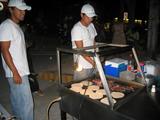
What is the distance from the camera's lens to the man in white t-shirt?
13.4 feet

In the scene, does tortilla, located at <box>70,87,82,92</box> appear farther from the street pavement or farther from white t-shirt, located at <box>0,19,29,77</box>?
the street pavement

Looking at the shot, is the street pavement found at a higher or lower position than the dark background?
lower

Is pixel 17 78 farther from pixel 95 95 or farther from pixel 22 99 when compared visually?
pixel 95 95

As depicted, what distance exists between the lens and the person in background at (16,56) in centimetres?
336

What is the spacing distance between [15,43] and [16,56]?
0.66 ft

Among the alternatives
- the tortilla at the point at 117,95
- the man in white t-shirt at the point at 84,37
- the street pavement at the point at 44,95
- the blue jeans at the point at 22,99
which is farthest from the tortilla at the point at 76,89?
the street pavement at the point at 44,95

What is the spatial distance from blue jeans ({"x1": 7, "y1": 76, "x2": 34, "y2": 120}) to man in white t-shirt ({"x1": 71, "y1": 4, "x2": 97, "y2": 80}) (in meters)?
0.93

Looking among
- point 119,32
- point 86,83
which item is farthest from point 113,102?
point 119,32

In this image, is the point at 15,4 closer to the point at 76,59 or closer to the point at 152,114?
the point at 76,59

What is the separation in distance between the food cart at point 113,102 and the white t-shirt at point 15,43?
0.68 meters

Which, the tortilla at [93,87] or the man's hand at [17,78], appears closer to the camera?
the tortilla at [93,87]

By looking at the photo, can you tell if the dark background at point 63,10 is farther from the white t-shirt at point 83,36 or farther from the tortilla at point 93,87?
the tortilla at point 93,87

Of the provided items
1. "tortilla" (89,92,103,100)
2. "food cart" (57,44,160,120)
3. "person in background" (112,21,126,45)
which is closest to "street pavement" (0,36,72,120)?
"food cart" (57,44,160,120)

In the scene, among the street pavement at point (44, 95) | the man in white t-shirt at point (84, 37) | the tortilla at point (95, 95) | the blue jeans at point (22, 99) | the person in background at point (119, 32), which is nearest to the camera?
the tortilla at point (95, 95)
